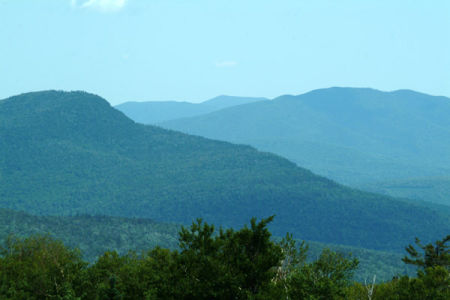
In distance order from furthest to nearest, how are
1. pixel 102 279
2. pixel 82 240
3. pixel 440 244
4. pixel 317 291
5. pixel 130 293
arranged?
pixel 82 240 < pixel 440 244 < pixel 102 279 < pixel 130 293 < pixel 317 291

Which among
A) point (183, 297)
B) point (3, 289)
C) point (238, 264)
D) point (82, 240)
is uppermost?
point (238, 264)

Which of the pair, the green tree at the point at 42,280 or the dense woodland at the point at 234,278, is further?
the green tree at the point at 42,280

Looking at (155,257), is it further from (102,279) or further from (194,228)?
(194,228)

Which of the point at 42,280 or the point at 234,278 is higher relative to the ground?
the point at 234,278

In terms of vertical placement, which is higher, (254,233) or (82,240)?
(254,233)

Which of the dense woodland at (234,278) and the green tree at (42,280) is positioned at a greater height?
the dense woodland at (234,278)

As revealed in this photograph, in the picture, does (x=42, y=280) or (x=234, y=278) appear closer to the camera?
(x=234, y=278)

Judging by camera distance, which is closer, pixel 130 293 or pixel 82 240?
pixel 130 293

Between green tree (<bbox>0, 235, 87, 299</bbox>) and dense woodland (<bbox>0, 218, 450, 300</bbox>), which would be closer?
dense woodland (<bbox>0, 218, 450, 300</bbox>)

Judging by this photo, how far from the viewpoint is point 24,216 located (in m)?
194

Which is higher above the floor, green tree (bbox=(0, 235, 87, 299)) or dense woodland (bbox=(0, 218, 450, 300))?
dense woodland (bbox=(0, 218, 450, 300))

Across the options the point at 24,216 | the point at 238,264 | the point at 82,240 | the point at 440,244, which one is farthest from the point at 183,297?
the point at 24,216

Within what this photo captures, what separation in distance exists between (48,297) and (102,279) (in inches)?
282

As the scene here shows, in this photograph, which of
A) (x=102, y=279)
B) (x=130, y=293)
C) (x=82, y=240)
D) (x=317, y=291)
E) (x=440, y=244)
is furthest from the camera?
(x=82, y=240)
